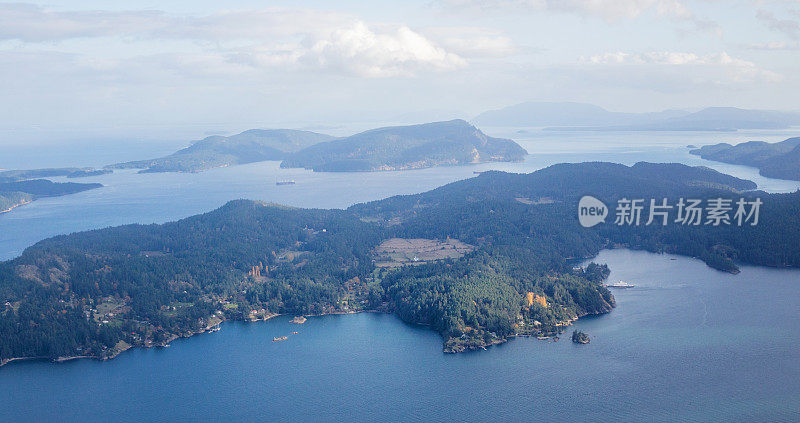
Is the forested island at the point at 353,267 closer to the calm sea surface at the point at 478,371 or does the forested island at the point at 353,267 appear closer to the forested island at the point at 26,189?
the calm sea surface at the point at 478,371

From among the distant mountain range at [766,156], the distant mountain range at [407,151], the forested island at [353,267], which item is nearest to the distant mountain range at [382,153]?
the distant mountain range at [407,151]

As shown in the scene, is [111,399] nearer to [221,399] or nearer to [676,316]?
[221,399]

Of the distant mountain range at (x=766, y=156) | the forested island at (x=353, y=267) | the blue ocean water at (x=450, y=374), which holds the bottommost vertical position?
the blue ocean water at (x=450, y=374)

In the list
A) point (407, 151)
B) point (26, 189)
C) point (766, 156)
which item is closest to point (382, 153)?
point (407, 151)

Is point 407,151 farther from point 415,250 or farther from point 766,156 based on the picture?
point 415,250

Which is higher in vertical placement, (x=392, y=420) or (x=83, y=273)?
(x=83, y=273)

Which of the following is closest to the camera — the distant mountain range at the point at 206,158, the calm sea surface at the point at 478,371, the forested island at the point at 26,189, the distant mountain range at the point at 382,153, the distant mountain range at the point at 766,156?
the calm sea surface at the point at 478,371

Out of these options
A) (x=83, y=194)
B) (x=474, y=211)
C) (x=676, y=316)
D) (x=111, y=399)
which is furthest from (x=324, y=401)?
(x=83, y=194)
